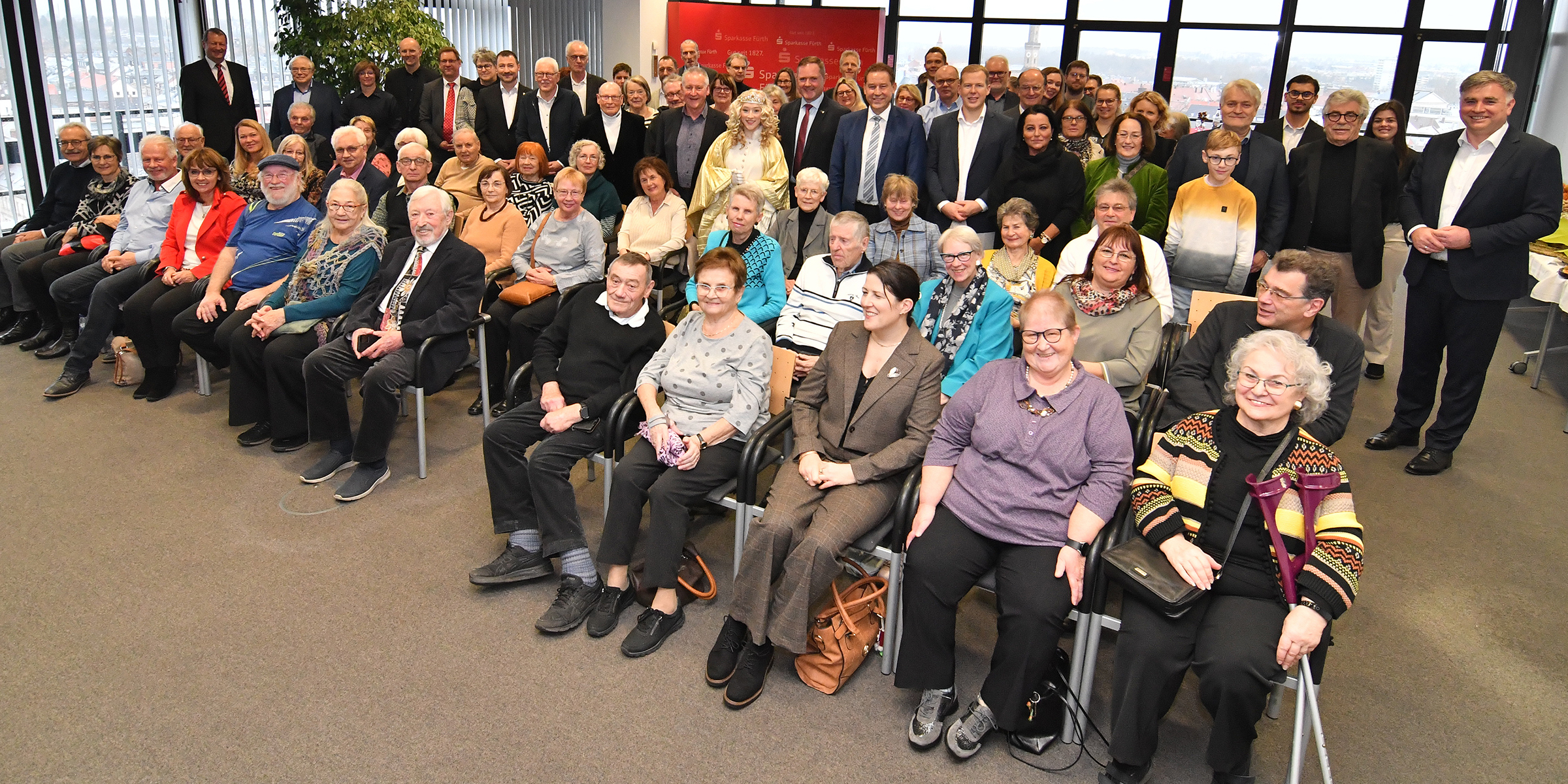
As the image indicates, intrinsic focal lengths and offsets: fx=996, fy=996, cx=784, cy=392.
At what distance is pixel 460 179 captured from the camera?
6.19 meters

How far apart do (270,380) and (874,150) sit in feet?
11.1

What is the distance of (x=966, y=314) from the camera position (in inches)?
147

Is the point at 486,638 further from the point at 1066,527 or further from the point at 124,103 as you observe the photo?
the point at 124,103

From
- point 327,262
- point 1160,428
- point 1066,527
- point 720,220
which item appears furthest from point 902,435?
point 327,262

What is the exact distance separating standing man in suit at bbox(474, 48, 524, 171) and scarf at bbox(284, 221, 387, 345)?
2662mm

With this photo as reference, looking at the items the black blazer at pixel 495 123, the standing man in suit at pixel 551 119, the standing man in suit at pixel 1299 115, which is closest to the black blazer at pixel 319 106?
the black blazer at pixel 495 123

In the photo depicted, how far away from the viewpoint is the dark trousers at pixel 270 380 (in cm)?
461

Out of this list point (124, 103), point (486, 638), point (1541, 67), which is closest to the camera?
point (486, 638)

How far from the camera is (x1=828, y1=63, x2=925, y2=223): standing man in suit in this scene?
5656 mm

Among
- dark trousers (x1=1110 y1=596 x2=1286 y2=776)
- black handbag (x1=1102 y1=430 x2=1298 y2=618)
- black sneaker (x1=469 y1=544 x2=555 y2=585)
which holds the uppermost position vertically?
black handbag (x1=1102 y1=430 x2=1298 y2=618)

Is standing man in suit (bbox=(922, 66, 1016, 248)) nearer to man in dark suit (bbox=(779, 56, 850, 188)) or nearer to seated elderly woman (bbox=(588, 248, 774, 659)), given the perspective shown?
man in dark suit (bbox=(779, 56, 850, 188))

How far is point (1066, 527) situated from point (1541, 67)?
10.2 meters

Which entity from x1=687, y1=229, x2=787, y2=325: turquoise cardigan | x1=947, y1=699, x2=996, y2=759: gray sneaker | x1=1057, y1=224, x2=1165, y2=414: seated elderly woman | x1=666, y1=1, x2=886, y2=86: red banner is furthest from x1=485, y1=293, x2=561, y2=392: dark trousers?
x1=666, y1=1, x2=886, y2=86: red banner

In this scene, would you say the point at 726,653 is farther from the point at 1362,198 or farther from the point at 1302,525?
the point at 1362,198
